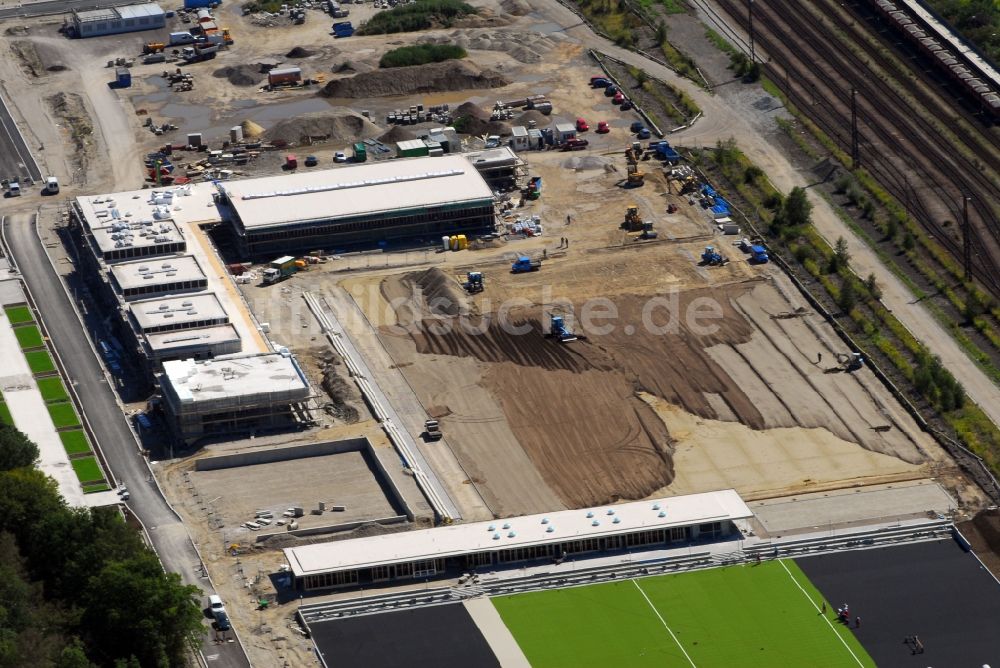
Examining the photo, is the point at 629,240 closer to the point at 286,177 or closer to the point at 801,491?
the point at 286,177

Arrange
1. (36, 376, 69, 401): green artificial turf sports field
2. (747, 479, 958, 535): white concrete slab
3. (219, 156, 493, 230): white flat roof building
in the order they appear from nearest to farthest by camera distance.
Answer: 1. (747, 479, 958, 535): white concrete slab
2. (36, 376, 69, 401): green artificial turf sports field
3. (219, 156, 493, 230): white flat roof building

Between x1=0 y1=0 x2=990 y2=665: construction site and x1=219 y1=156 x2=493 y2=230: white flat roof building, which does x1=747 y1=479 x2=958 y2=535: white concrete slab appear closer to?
x1=0 y1=0 x2=990 y2=665: construction site

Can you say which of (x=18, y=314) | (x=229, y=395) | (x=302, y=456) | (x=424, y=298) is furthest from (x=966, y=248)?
(x=18, y=314)

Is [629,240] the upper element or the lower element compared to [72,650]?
lower

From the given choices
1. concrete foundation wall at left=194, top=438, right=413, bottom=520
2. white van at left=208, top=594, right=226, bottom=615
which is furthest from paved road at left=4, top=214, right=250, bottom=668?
concrete foundation wall at left=194, top=438, right=413, bottom=520

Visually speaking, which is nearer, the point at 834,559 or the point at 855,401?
the point at 834,559

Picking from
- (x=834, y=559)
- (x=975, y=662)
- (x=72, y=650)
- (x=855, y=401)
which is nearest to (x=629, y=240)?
(x=855, y=401)
